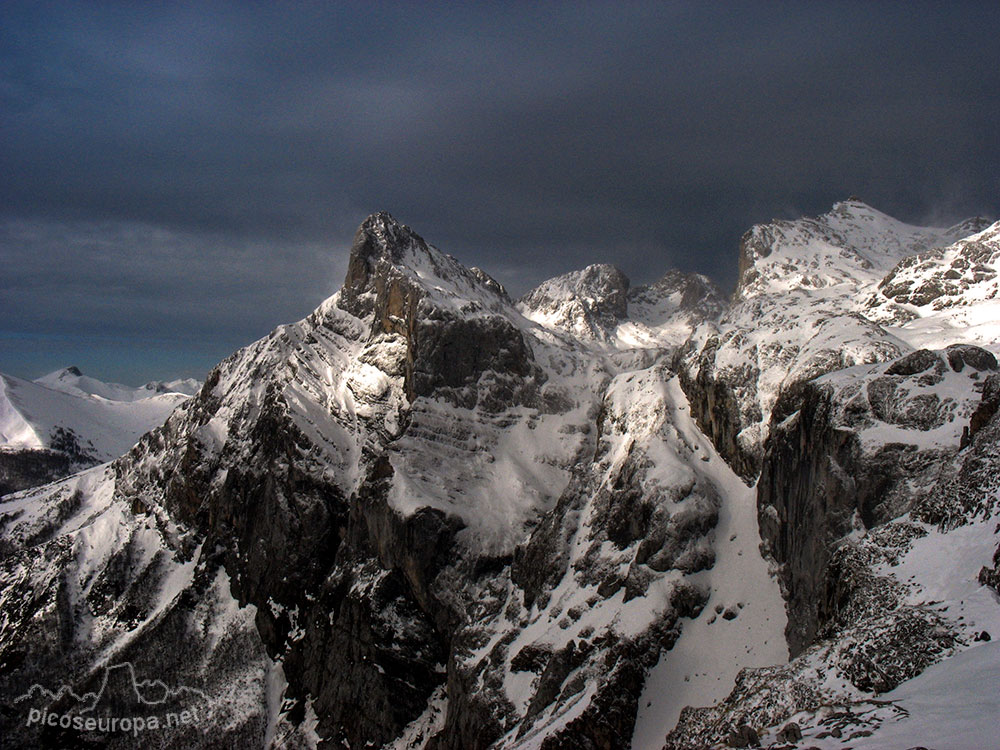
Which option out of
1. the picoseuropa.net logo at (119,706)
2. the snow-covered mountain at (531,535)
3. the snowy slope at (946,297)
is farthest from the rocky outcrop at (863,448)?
the picoseuropa.net logo at (119,706)

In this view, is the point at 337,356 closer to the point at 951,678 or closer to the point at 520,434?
the point at 520,434

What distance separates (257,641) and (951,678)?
115409 millimetres

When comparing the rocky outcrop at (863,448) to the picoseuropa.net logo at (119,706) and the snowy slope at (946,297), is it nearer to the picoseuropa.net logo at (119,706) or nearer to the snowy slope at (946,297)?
the snowy slope at (946,297)

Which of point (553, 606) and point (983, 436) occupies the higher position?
point (983, 436)

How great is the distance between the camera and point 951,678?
2016 cm

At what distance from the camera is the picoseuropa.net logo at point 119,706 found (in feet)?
352

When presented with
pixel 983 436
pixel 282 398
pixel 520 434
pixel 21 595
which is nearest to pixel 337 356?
pixel 282 398

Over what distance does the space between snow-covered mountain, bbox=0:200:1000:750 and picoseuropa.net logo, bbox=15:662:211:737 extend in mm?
1432

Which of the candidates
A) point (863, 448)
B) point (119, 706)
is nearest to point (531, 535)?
point (863, 448)

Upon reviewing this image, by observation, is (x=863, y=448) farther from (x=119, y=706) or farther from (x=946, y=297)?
(x=119, y=706)

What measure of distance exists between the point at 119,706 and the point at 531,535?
238 ft

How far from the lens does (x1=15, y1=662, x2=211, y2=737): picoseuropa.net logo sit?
107 meters

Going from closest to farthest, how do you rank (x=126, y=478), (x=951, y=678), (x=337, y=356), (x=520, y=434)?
(x=951, y=678), (x=520, y=434), (x=337, y=356), (x=126, y=478)

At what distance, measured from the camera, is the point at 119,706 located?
110625 mm
